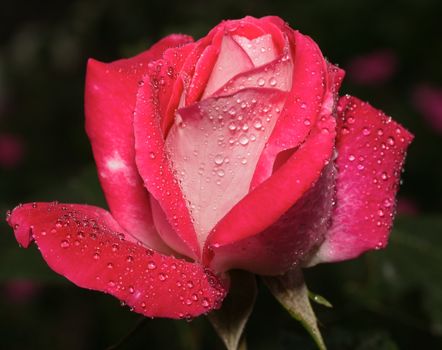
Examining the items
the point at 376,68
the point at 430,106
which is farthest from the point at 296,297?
the point at 376,68

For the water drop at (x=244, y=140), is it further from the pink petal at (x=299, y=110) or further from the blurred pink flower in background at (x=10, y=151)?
the blurred pink flower in background at (x=10, y=151)

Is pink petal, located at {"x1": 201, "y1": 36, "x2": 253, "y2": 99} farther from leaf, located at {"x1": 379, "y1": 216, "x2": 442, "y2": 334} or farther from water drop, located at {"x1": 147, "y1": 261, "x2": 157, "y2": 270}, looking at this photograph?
leaf, located at {"x1": 379, "y1": 216, "x2": 442, "y2": 334}

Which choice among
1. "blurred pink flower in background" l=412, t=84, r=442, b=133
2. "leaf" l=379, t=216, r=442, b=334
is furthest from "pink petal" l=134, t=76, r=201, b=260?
"blurred pink flower in background" l=412, t=84, r=442, b=133

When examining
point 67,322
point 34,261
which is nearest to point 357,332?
point 34,261

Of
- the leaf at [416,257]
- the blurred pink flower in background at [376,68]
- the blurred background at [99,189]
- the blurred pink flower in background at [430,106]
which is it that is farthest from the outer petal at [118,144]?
the blurred pink flower in background at [376,68]

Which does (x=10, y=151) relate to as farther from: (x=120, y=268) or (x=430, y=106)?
(x=120, y=268)

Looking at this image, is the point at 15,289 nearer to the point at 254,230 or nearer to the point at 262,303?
the point at 262,303
